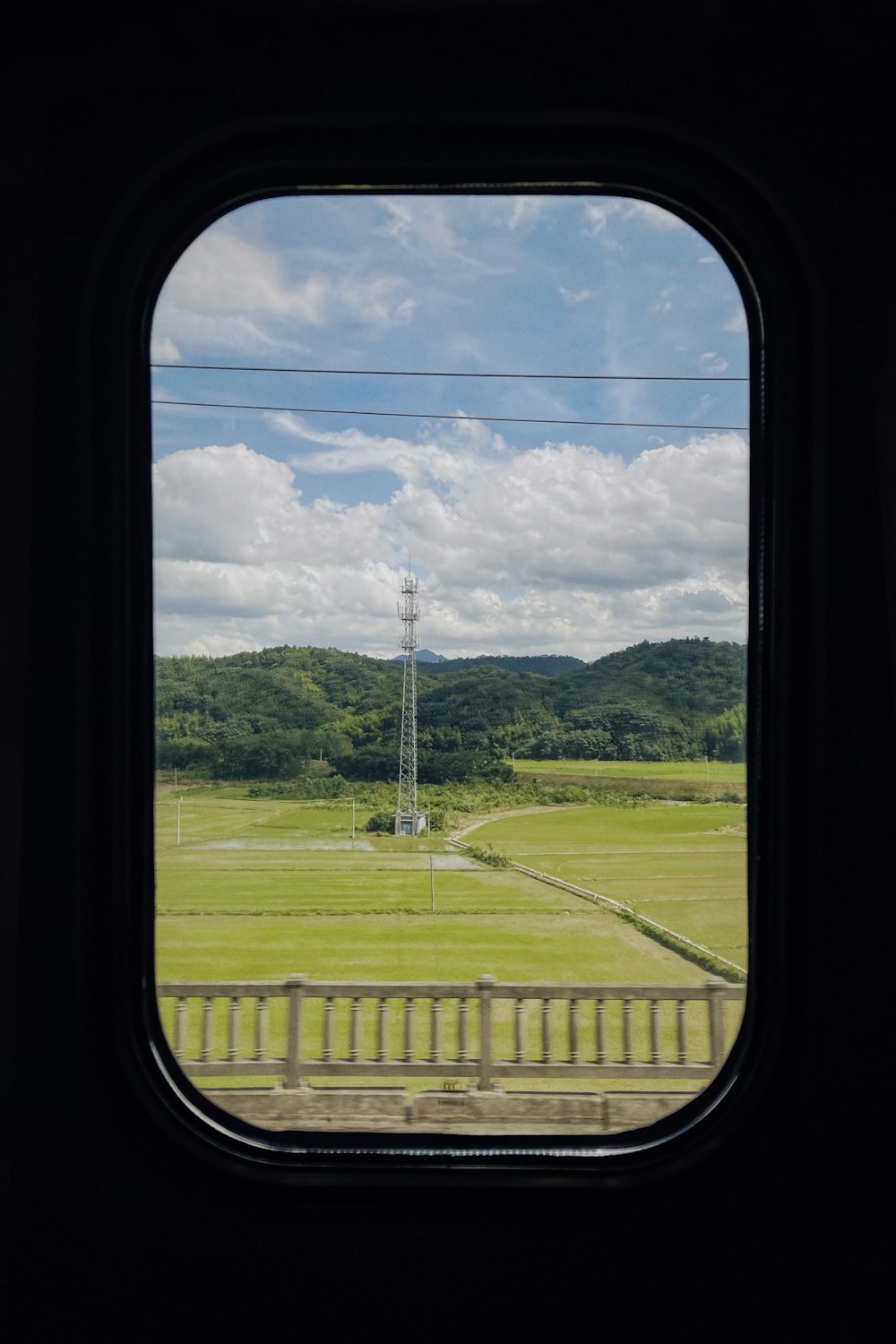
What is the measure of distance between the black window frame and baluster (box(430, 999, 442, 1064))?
1.06 metres

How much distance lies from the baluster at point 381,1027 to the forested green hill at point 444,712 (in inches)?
41.3

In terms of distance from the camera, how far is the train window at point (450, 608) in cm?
153

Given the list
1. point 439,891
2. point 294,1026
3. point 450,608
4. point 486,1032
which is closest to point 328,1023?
point 294,1026

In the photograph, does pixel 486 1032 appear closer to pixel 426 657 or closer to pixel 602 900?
pixel 602 900

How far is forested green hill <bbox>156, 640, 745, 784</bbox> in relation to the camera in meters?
1.63

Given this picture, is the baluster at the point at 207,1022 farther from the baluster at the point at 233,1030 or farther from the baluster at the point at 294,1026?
the baluster at the point at 294,1026

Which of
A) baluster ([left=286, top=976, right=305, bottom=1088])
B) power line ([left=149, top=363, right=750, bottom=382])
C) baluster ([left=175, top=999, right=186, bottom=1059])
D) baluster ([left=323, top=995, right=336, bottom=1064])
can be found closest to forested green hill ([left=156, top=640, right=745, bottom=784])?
baluster ([left=175, top=999, right=186, bottom=1059])

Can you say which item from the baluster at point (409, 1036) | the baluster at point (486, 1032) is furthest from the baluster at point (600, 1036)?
the baluster at point (409, 1036)

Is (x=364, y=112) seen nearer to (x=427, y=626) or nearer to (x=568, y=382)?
(x=568, y=382)

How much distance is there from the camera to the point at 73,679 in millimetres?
1313

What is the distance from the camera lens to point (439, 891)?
5.70 feet

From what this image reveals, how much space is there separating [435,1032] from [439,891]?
2.91 feet

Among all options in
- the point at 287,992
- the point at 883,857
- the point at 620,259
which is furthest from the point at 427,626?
the point at 287,992

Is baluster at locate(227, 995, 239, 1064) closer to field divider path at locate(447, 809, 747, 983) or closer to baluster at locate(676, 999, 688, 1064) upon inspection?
field divider path at locate(447, 809, 747, 983)
